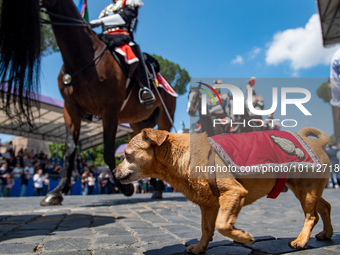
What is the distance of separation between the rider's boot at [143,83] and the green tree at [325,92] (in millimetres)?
3279

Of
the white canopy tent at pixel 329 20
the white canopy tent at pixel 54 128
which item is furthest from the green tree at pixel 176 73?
the white canopy tent at pixel 329 20

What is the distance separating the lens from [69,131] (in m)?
5.09

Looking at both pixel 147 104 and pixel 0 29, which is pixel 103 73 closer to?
pixel 147 104

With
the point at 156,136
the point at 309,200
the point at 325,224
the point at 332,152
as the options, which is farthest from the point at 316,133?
the point at 156,136

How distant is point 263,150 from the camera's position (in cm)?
215

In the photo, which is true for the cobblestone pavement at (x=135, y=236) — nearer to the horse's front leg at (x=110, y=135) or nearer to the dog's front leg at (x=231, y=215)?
the dog's front leg at (x=231, y=215)

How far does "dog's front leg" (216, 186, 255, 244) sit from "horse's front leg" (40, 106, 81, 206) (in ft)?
12.3

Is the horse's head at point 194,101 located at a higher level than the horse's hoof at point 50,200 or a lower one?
higher

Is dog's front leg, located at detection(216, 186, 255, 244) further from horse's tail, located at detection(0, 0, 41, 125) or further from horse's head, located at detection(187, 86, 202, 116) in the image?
horse's tail, located at detection(0, 0, 41, 125)

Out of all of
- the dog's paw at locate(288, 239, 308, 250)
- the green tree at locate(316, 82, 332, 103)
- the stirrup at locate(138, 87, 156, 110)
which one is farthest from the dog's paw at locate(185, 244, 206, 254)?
the stirrup at locate(138, 87, 156, 110)

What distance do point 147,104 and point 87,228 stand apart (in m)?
2.88

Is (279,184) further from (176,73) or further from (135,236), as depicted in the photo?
(176,73)

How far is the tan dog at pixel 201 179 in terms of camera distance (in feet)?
6.81

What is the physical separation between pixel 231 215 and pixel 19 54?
11.4 ft
